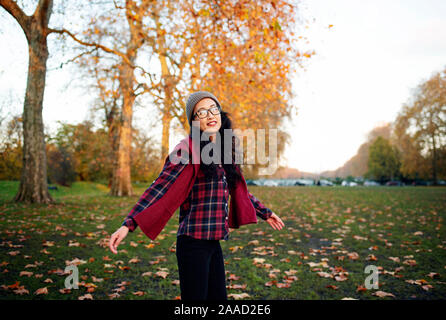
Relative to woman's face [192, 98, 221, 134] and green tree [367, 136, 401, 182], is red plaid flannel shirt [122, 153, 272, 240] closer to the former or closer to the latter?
woman's face [192, 98, 221, 134]

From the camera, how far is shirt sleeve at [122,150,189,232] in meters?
2.18

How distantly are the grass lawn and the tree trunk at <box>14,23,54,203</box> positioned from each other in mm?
2151

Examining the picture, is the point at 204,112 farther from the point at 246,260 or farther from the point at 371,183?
the point at 371,183

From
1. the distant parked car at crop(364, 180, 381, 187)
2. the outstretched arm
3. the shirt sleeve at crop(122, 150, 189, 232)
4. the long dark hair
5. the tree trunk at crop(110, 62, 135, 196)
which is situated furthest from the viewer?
the distant parked car at crop(364, 180, 381, 187)

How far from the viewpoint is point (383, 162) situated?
194ft

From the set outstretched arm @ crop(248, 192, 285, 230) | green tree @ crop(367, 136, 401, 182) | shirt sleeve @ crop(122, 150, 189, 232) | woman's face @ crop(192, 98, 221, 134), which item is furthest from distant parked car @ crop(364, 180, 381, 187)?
shirt sleeve @ crop(122, 150, 189, 232)

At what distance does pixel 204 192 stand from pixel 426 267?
5.22m

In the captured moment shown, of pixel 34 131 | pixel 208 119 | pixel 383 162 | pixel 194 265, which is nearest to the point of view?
pixel 194 265

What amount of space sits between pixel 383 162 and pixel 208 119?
64.8m

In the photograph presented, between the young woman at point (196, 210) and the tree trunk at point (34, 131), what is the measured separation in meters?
11.6

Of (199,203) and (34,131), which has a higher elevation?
(34,131)

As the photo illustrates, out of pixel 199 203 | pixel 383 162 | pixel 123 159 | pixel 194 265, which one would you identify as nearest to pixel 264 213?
pixel 199 203

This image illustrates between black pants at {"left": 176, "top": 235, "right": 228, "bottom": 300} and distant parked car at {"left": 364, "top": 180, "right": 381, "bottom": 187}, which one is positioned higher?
black pants at {"left": 176, "top": 235, "right": 228, "bottom": 300}
